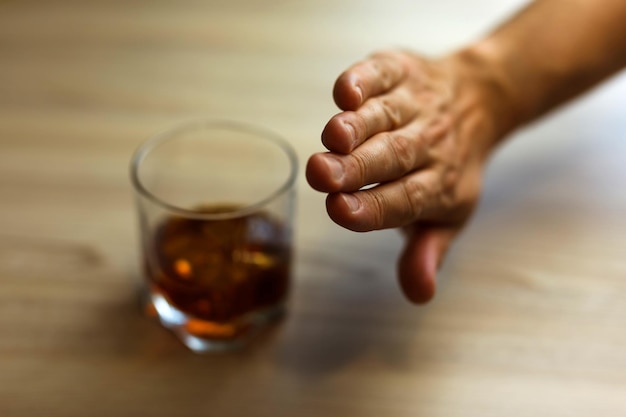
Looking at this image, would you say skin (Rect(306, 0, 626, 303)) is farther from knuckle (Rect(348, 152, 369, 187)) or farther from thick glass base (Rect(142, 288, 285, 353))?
thick glass base (Rect(142, 288, 285, 353))

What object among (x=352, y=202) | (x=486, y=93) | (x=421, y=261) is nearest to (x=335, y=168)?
(x=352, y=202)

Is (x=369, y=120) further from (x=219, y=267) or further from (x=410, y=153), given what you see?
(x=219, y=267)

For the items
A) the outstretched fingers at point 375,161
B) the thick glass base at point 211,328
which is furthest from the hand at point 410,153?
the thick glass base at point 211,328

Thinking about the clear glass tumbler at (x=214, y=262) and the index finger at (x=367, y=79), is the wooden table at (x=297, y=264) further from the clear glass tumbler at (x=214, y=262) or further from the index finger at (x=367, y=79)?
the index finger at (x=367, y=79)

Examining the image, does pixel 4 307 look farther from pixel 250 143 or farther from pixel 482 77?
pixel 482 77

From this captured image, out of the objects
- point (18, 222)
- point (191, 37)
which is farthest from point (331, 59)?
point (18, 222)

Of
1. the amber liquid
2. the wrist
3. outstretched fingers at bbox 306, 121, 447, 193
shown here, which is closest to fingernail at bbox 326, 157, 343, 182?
outstretched fingers at bbox 306, 121, 447, 193
